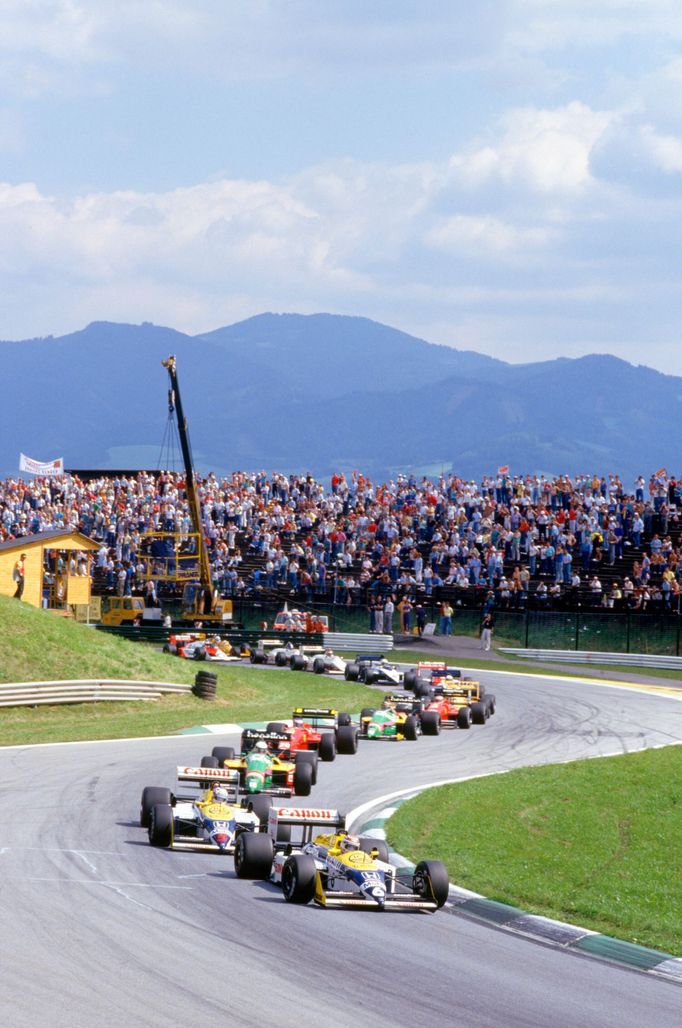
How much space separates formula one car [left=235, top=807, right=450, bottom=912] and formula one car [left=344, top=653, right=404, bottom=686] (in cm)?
2570

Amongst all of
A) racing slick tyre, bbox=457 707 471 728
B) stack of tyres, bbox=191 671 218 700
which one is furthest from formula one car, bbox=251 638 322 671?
racing slick tyre, bbox=457 707 471 728

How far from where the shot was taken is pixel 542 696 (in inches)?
1559

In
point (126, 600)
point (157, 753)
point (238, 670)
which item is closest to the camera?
point (157, 753)

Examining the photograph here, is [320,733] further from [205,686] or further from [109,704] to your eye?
[205,686]

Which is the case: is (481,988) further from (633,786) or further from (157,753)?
(157,753)

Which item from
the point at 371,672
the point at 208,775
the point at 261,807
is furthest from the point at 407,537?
the point at 261,807

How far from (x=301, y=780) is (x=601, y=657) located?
3130cm

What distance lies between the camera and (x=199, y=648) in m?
46.7

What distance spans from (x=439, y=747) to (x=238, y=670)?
17.9m

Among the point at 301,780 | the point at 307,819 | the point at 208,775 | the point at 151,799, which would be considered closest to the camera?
the point at 307,819

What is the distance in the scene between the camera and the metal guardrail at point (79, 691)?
1229 inches

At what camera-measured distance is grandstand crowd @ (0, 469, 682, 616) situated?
169ft

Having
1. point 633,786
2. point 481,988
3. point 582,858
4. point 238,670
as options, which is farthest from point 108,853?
point 238,670

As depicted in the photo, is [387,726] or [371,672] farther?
[371,672]
